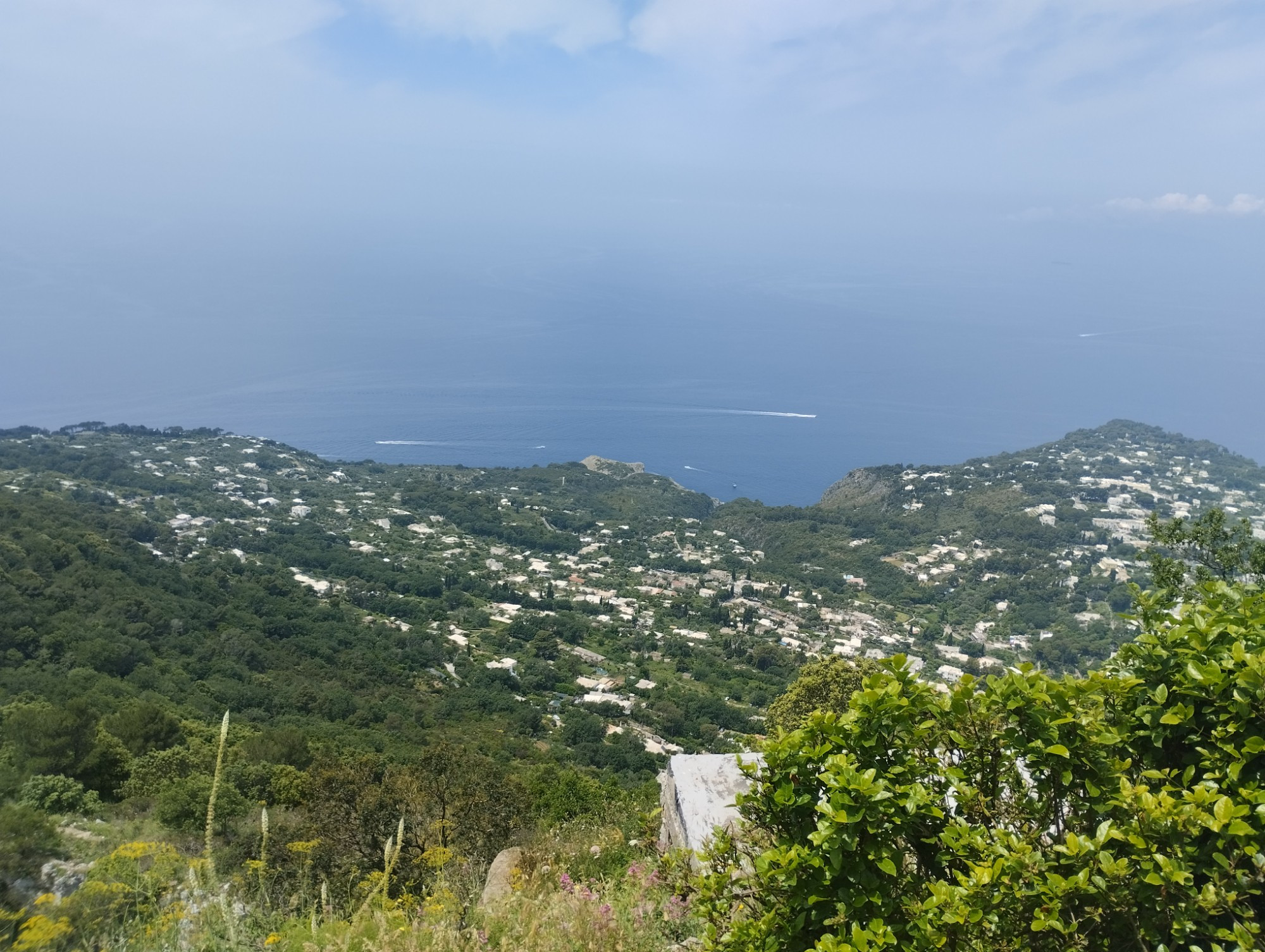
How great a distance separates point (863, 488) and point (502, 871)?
165 ft

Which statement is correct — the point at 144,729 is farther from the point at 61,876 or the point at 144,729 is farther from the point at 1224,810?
the point at 1224,810

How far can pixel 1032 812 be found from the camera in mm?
2035

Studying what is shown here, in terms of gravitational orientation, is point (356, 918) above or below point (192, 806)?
above

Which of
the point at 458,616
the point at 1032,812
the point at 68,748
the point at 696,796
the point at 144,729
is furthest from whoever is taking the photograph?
the point at 458,616

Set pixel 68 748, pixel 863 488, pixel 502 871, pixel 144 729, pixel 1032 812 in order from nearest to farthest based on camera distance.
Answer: pixel 1032 812
pixel 502 871
pixel 68 748
pixel 144 729
pixel 863 488

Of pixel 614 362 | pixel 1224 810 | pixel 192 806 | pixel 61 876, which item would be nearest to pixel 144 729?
pixel 192 806

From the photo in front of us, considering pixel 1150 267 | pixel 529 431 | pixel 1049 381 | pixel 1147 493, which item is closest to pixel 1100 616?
pixel 1147 493

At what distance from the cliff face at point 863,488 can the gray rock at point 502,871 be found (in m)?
46.9

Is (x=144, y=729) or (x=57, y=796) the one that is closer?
(x=57, y=796)

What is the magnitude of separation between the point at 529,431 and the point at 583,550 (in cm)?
3273

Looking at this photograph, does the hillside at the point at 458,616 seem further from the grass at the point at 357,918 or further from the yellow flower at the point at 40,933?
the yellow flower at the point at 40,933

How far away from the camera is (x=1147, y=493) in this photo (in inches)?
1752

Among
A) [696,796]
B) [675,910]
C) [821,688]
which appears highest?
[675,910]

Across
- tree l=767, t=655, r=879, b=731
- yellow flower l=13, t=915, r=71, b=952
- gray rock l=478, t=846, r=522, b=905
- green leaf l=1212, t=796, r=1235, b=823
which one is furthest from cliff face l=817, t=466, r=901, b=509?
green leaf l=1212, t=796, r=1235, b=823
